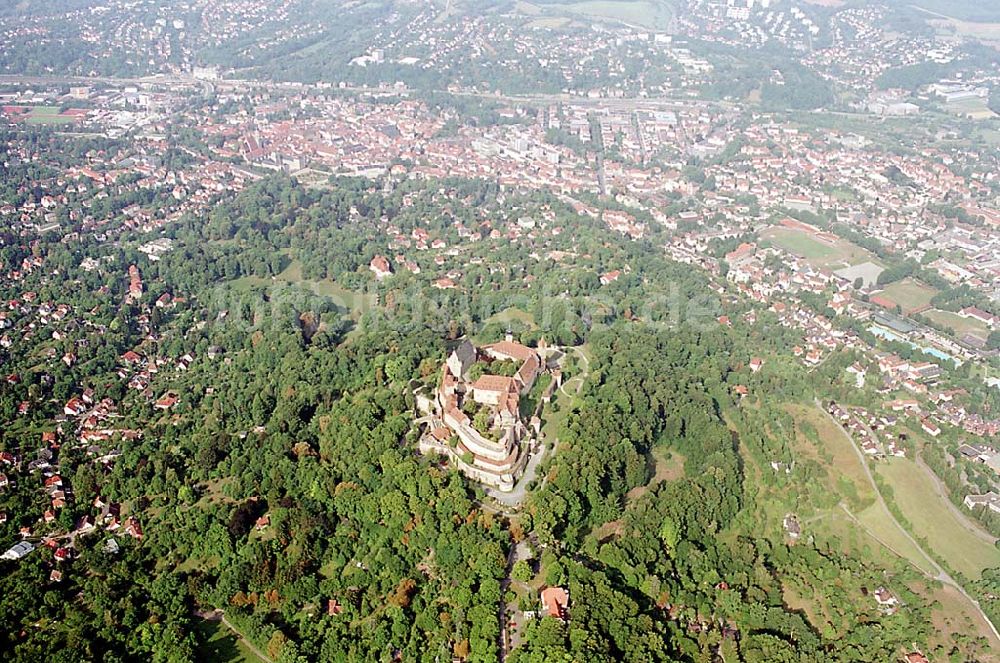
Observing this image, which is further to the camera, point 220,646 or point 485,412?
point 485,412

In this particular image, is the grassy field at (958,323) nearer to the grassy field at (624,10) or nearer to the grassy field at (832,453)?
the grassy field at (832,453)

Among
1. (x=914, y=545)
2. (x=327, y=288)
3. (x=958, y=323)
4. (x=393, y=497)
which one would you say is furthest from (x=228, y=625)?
(x=958, y=323)

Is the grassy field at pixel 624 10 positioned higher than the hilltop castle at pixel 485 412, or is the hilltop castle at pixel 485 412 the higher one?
the hilltop castle at pixel 485 412

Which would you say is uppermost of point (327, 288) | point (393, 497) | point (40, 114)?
point (393, 497)

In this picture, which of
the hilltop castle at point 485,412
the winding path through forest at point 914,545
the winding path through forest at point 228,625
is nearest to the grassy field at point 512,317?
the hilltop castle at point 485,412

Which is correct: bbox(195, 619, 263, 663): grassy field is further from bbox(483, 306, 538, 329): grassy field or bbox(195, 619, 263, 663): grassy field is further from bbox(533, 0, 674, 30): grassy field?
bbox(533, 0, 674, 30): grassy field

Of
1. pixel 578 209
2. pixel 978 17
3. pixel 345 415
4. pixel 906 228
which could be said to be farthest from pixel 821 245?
pixel 978 17

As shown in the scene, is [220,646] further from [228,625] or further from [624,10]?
[624,10]
